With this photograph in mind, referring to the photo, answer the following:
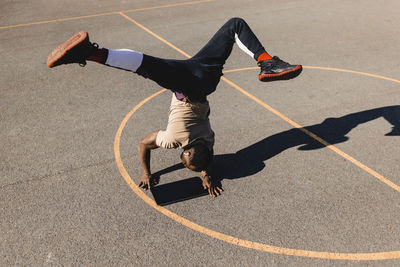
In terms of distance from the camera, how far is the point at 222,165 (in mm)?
6770

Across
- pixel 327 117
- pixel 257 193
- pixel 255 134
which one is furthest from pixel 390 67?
pixel 257 193

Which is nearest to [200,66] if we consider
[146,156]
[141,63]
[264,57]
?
[264,57]

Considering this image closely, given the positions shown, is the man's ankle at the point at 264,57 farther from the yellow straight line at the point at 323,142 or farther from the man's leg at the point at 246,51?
the yellow straight line at the point at 323,142

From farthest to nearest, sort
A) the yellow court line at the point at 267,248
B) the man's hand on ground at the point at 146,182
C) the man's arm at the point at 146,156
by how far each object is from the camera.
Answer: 1. the man's hand on ground at the point at 146,182
2. the man's arm at the point at 146,156
3. the yellow court line at the point at 267,248

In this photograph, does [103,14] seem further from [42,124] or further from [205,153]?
[205,153]

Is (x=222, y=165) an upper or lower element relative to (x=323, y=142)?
lower

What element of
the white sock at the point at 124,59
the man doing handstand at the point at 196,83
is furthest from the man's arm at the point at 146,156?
the white sock at the point at 124,59

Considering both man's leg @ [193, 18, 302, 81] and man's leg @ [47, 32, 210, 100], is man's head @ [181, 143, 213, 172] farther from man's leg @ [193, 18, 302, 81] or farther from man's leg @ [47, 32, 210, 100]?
man's leg @ [193, 18, 302, 81]

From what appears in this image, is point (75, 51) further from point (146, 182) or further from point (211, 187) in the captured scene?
point (211, 187)

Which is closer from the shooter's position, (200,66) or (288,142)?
(200,66)

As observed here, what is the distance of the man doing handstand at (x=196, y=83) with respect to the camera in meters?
5.17

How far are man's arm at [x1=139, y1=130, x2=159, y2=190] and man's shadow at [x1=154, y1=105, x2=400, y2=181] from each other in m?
0.34

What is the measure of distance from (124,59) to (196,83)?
1.24 meters

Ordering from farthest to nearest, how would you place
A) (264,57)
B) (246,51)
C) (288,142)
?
(288,142) < (246,51) < (264,57)
